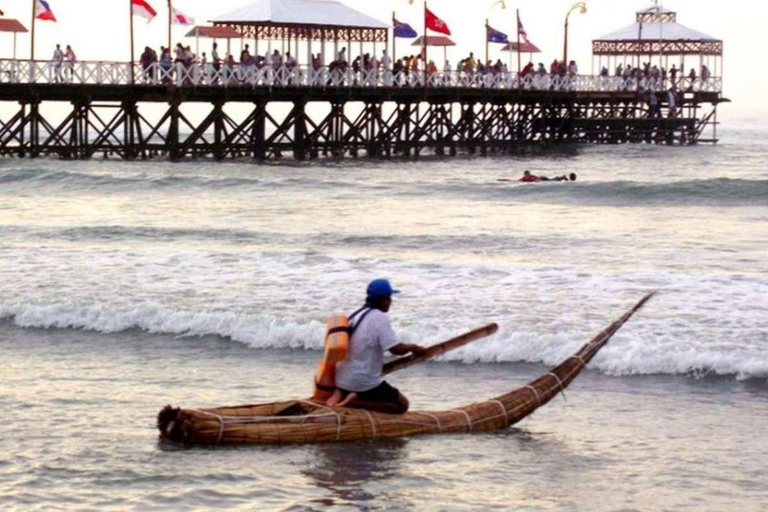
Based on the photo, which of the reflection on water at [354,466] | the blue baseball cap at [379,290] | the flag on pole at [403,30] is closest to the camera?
the reflection on water at [354,466]

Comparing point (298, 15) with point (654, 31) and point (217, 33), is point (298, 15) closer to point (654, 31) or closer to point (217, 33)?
point (217, 33)

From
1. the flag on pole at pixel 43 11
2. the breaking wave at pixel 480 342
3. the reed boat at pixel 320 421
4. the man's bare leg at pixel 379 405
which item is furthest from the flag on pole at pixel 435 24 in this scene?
the man's bare leg at pixel 379 405

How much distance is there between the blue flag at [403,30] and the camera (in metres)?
47.9

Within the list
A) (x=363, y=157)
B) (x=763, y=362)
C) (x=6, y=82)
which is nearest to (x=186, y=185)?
(x=6, y=82)

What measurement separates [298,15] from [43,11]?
273 inches

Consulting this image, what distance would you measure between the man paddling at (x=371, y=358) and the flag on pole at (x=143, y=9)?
29.0m

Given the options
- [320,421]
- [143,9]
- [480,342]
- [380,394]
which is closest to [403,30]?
[143,9]

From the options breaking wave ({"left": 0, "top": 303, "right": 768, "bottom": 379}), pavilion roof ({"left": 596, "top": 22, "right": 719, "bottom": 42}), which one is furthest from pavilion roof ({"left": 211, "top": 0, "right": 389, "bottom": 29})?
breaking wave ({"left": 0, "top": 303, "right": 768, "bottom": 379})

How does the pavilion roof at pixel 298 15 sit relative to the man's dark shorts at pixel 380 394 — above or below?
above

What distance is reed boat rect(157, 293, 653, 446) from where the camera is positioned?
10969 millimetres

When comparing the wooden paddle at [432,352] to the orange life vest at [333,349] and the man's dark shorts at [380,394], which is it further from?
the orange life vest at [333,349]

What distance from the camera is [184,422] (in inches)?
429

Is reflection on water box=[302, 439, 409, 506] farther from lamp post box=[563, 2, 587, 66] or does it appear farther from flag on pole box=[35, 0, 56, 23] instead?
lamp post box=[563, 2, 587, 66]

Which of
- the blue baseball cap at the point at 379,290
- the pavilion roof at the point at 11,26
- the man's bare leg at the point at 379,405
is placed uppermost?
the pavilion roof at the point at 11,26
